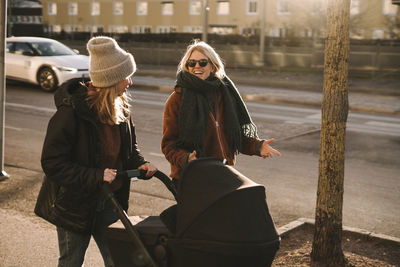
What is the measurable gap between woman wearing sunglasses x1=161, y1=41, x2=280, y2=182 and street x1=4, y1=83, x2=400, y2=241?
84.2 inches

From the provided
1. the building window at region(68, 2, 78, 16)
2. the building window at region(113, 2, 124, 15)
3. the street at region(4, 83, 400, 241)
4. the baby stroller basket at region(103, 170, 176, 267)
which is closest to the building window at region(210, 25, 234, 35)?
the building window at region(113, 2, 124, 15)

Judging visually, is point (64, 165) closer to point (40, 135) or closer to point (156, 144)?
point (156, 144)

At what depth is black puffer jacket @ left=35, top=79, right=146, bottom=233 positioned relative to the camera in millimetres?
2936

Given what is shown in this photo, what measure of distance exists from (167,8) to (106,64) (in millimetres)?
61242

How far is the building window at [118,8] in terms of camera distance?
6519 centimetres

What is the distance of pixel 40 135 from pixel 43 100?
4.89m

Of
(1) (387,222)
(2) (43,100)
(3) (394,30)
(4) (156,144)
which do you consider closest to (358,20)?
(3) (394,30)

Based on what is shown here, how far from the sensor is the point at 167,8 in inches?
2472

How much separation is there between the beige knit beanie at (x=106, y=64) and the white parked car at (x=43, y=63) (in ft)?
43.5

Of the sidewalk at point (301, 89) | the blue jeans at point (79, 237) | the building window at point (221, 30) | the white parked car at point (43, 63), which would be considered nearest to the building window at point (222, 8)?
the building window at point (221, 30)

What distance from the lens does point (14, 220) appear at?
5500 mm

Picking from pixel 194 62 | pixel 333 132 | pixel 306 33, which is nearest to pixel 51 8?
pixel 306 33

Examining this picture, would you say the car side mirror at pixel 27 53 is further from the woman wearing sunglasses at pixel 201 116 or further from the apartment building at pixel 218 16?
the apartment building at pixel 218 16

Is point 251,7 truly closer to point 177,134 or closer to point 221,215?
point 177,134
